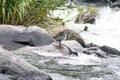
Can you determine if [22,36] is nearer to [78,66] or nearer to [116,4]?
[78,66]

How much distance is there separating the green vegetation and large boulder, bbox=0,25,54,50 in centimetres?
49

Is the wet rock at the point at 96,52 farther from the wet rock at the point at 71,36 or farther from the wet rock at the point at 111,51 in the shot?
the wet rock at the point at 71,36

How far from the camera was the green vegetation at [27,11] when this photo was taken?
10.4m

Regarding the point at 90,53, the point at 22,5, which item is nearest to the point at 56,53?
the point at 90,53

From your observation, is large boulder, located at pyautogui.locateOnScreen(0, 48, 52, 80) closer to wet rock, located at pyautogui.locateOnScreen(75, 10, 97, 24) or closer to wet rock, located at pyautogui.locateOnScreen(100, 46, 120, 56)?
wet rock, located at pyautogui.locateOnScreen(100, 46, 120, 56)

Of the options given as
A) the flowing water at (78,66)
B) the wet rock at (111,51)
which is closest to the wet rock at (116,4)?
the flowing water at (78,66)

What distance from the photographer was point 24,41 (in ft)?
32.0

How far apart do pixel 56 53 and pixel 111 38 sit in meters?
4.44

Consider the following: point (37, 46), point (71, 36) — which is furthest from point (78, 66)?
point (71, 36)

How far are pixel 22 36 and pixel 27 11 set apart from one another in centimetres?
136

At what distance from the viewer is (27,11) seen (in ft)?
36.1

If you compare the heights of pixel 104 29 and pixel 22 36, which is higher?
pixel 22 36

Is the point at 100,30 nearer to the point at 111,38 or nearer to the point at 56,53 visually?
the point at 111,38

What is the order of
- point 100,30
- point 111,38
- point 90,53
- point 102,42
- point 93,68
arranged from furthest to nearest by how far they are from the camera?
point 100,30 < point 111,38 < point 102,42 < point 90,53 < point 93,68
